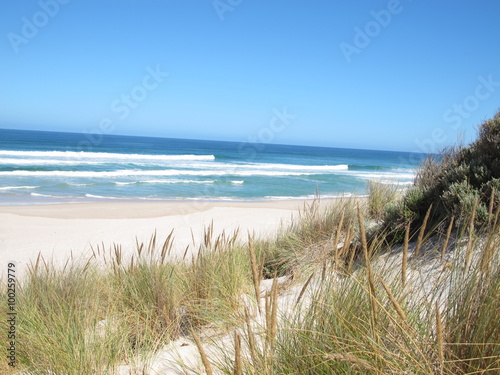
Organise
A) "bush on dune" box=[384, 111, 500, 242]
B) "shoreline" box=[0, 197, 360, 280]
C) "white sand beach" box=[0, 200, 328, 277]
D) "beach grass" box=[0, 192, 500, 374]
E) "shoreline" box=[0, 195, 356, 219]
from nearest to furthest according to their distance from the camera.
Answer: "beach grass" box=[0, 192, 500, 374]
"bush on dune" box=[384, 111, 500, 242]
"shoreline" box=[0, 197, 360, 280]
"white sand beach" box=[0, 200, 328, 277]
"shoreline" box=[0, 195, 356, 219]

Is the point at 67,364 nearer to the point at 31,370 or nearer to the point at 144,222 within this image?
the point at 31,370

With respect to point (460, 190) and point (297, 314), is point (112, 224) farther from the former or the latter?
point (297, 314)

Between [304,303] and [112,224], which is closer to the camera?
[304,303]

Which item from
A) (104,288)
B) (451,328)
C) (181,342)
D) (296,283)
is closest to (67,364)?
(181,342)

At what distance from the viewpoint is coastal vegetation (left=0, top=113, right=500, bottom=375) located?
72.7 inches

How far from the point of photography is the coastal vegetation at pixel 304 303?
185 centimetres

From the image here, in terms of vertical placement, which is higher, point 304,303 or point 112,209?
point 304,303

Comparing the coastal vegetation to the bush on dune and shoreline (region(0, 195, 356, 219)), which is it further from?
shoreline (region(0, 195, 356, 219))

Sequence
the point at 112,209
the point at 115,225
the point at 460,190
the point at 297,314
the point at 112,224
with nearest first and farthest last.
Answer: the point at 297,314 → the point at 460,190 → the point at 115,225 → the point at 112,224 → the point at 112,209

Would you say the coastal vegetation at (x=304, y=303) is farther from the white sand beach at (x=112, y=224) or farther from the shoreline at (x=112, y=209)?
the shoreline at (x=112, y=209)

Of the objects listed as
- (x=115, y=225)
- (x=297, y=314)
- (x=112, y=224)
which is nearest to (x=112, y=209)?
(x=112, y=224)

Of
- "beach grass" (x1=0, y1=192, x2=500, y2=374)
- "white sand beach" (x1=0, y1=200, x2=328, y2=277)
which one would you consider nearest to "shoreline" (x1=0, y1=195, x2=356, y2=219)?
"white sand beach" (x1=0, y1=200, x2=328, y2=277)

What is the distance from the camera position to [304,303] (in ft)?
11.7

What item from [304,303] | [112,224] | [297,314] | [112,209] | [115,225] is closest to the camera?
[297,314]
